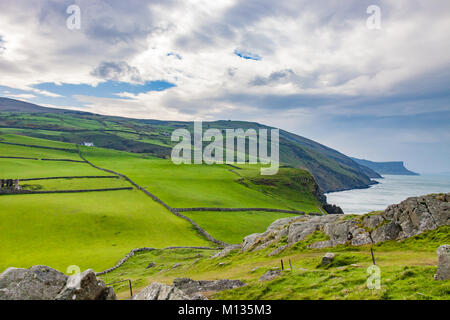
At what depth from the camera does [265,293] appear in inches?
688

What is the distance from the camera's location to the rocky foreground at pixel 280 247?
1339 centimetres

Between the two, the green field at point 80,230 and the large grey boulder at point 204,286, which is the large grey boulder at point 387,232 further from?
the green field at point 80,230

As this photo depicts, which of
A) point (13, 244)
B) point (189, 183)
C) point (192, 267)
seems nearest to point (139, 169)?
point (189, 183)

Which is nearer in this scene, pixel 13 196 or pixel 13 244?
pixel 13 244

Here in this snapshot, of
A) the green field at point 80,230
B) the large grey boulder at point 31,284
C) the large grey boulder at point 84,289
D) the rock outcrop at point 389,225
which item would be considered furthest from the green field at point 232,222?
the large grey boulder at point 84,289

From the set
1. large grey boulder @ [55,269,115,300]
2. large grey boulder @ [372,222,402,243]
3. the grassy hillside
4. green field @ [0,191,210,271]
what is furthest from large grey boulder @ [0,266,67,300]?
green field @ [0,191,210,271]

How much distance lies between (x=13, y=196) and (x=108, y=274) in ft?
202

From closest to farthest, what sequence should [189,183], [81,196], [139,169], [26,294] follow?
[26,294] → [81,196] → [189,183] → [139,169]

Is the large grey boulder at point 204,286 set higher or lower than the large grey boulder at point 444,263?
lower

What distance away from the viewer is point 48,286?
563 inches

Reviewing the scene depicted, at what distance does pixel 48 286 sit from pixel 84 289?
2.84 metres

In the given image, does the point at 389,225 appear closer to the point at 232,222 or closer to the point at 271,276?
the point at 271,276
